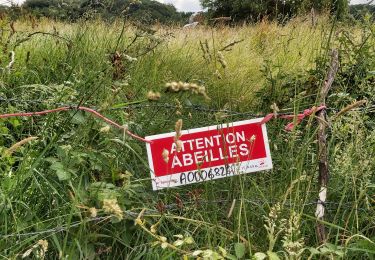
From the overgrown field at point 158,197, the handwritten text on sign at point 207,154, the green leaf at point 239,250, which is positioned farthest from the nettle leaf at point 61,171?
the green leaf at point 239,250

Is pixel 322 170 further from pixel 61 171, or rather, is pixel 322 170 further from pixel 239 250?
pixel 61 171

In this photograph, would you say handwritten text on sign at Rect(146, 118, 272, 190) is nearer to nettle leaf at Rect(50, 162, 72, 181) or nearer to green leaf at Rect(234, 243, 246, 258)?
nettle leaf at Rect(50, 162, 72, 181)

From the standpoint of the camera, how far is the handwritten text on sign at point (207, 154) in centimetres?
184

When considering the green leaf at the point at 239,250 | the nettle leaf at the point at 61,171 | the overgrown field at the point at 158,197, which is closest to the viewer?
the green leaf at the point at 239,250

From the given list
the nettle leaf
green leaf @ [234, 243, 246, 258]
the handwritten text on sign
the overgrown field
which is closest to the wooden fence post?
the overgrown field

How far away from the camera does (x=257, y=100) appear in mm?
3352

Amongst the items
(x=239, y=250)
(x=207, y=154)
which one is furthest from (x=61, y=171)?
(x=239, y=250)

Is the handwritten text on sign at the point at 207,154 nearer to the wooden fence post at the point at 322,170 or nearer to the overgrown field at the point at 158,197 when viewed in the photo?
the overgrown field at the point at 158,197

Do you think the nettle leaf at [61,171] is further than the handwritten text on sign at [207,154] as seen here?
No

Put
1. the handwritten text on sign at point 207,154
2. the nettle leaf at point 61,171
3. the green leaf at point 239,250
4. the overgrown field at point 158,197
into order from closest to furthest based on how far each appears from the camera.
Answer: the green leaf at point 239,250 → the overgrown field at point 158,197 → the nettle leaf at point 61,171 → the handwritten text on sign at point 207,154

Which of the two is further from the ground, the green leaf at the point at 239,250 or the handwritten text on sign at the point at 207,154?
the handwritten text on sign at the point at 207,154

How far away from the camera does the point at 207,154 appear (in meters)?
1.89

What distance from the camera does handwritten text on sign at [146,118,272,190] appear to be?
72.4 inches

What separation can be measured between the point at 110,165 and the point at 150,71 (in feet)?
6.10
